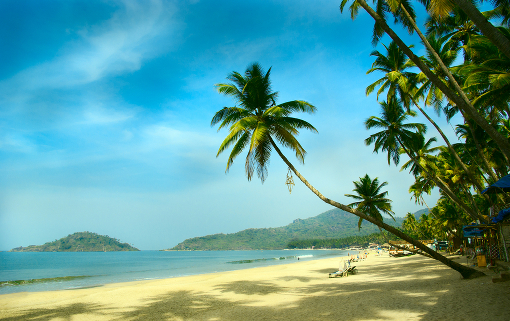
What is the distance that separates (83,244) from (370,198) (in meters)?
197

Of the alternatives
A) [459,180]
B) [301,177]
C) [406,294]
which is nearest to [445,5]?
[301,177]

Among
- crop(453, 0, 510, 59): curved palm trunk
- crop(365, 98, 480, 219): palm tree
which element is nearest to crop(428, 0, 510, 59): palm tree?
crop(453, 0, 510, 59): curved palm trunk

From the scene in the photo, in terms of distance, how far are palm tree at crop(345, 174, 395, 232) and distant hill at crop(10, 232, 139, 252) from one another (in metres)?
192

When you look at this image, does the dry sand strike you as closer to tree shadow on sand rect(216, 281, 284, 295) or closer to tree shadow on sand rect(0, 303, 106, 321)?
tree shadow on sand rect(0, 303, 106, 321)

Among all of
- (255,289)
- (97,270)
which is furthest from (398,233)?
(97,270)

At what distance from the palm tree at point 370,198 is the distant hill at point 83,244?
192 meters

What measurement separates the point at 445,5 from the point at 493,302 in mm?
7023

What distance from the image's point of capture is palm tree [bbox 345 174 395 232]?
20.6 m

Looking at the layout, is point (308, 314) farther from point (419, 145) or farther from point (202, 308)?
point (419, 145)

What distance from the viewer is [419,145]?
778 inches

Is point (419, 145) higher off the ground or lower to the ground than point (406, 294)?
higher

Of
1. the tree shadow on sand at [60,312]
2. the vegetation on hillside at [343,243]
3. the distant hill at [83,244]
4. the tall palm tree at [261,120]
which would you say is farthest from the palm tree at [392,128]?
the distant hill at [83,244]

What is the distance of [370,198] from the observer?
20844 mm

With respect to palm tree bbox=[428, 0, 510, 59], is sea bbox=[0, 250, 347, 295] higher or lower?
lower
